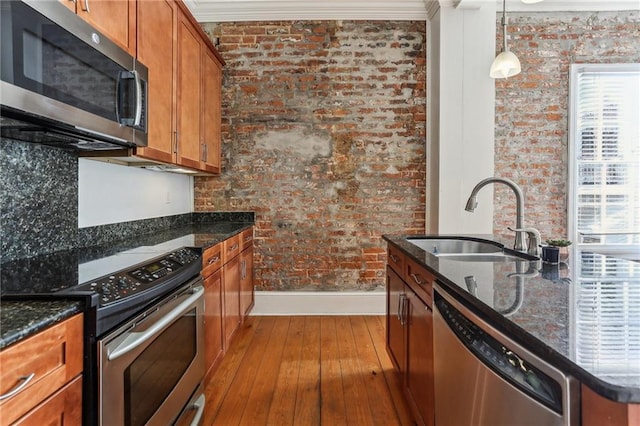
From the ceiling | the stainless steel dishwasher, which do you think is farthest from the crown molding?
the stainless steel dishwasher

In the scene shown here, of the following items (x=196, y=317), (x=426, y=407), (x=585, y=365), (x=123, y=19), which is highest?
(x=123, y=19)

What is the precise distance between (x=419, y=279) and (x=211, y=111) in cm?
245

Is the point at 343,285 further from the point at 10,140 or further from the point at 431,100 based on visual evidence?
the point at 10,140

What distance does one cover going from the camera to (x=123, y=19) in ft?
5.55

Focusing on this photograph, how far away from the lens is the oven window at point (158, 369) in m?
1.16

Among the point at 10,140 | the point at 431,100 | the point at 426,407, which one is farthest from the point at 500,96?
the point at 10,140

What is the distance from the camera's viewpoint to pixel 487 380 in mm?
947

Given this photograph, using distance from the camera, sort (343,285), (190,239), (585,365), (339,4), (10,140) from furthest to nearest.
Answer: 1. (343,285)
2. (339,4)
3. (190,239)
4. (10,140)
5. (585,365)

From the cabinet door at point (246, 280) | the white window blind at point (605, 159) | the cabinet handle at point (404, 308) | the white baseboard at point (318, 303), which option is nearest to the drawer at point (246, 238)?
the cabinet door at point (246, 280)

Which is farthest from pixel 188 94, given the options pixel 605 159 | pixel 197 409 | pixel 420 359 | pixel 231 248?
pixel 605 159

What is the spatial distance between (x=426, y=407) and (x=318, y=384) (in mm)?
940

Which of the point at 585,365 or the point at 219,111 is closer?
the point at 585,365

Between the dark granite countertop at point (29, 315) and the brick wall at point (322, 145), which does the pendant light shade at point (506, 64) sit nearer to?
the brick wall at point (322, 145)

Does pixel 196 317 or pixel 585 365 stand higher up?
pixel 585 365
